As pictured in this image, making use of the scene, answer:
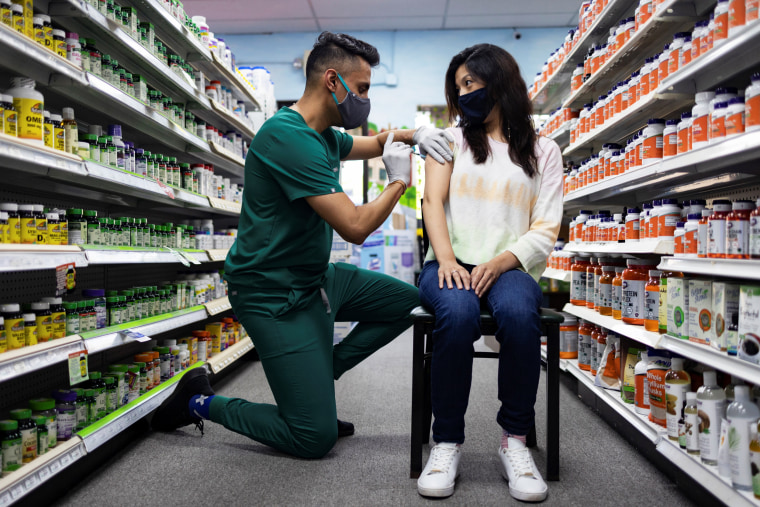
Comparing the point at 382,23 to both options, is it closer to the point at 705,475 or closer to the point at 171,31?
the point at 171,31

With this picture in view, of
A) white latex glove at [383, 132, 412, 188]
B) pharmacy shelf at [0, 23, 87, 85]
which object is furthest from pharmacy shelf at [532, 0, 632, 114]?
pharmacy shelf at [0, 23, 87, 85]

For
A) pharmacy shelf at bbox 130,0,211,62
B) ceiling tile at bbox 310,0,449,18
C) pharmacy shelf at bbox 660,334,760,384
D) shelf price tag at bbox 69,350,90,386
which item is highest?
ceiling tile at bbox 310,0,449,18

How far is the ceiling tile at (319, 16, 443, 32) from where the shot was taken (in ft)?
24.0

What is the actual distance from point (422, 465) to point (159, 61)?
2.21m

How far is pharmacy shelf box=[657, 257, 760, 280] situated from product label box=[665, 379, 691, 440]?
409 mm

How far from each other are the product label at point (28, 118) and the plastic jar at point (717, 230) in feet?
6.92

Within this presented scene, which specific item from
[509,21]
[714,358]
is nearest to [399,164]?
[714,358]

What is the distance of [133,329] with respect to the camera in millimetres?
2342

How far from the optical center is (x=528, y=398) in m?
1.84

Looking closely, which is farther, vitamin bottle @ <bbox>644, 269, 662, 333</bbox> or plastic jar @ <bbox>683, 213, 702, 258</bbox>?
vitamin bottle @ <bbox>644, 269, 662, 333</bbox>

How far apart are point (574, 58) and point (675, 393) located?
8.90 feet

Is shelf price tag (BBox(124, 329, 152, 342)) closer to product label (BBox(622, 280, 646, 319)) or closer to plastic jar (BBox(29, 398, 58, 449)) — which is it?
plastic jar (BBox(29, 398, 58, 449))

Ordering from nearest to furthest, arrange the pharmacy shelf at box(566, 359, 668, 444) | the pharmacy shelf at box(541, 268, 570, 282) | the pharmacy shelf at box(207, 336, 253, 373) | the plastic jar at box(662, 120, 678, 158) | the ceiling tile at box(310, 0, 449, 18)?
the pharmacy shelf at box(566, 359, 668, 444) → the plastic jar at box(662, 120, 678, 158) → the pharmacy shelf at box(207, 336, 253, 373) → the pharmacy shelf at box(541, 268, 570, 282) → the ceiling tile at box(310, 0, 449, 18)

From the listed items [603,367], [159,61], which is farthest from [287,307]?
[603,367]
